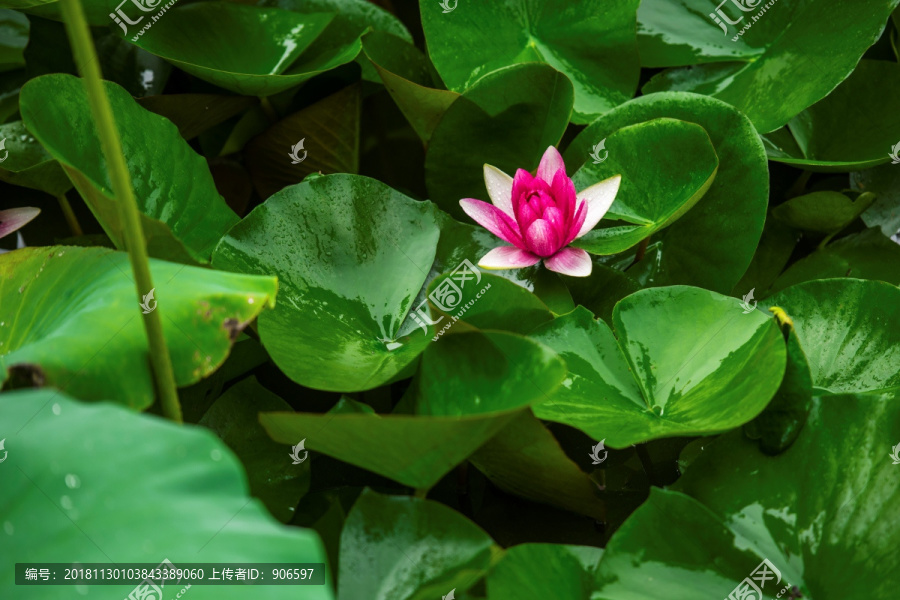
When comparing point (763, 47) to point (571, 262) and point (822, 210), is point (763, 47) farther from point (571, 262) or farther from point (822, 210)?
point (571, 262)

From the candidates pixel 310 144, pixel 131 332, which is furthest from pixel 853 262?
pixel 131 332

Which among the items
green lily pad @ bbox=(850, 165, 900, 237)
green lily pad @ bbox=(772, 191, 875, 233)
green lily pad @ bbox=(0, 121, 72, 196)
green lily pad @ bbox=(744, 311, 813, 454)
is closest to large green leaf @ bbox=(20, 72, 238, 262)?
green lily pad @ bbox=(0, 121, 72, 196)

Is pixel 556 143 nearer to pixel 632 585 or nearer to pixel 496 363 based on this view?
pixel 496 363

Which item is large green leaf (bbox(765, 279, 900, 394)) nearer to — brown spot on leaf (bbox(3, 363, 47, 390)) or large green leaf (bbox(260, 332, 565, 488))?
large green leaf (bbox(260, 332, 565, 488))

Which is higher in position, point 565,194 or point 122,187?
point 122,187

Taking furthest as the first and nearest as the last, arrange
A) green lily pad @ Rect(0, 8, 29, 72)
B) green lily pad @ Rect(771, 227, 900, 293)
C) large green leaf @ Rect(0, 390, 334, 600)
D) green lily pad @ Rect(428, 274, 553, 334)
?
green lily pad @ Rect(0, 8, 29, 72)
green lily pad @ Rect(771, 227, 900, 293)
green lily pad @ Rect(428, 274, 553, 334)
large green leaf @ Rect(0, 390, 334, 600)

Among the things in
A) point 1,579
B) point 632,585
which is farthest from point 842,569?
point 1,579
